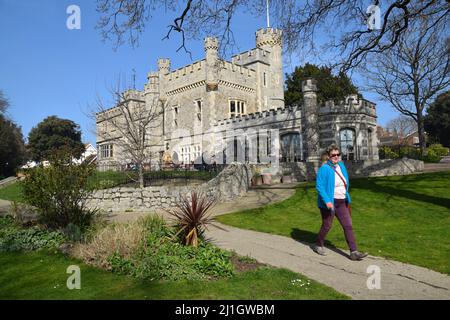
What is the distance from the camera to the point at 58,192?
9.46 m

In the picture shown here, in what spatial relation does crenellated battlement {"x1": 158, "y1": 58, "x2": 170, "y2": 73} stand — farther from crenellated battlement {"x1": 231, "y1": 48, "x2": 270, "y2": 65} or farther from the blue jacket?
the blue jacket

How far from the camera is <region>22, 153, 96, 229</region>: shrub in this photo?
9.52m

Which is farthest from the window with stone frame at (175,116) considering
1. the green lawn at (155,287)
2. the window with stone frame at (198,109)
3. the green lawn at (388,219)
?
the green lawn at (155,287)

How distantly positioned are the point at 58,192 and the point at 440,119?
155 ft

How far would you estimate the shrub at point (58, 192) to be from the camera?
952 cm

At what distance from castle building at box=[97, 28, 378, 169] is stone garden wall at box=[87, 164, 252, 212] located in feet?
25.6

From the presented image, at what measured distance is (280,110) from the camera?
2673cm

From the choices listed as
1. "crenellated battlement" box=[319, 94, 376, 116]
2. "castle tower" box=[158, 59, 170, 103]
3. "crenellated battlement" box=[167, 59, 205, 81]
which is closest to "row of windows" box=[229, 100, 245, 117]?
"crenellated battlement" box=[167, 59, 205, 81]

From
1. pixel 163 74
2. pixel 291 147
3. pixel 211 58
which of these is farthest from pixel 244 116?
pixel 163 74

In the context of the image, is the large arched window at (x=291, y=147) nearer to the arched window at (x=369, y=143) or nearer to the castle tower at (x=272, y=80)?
the arched window at (x=369, y=143)

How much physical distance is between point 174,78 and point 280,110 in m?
14.0

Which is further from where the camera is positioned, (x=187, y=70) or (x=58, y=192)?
(x=187, y=70)

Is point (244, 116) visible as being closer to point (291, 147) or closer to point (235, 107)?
point (235, 107)
